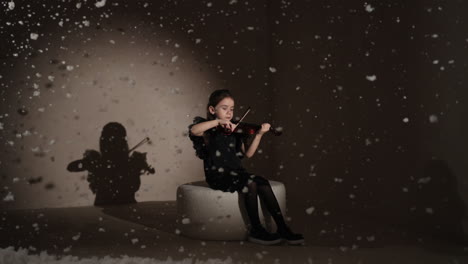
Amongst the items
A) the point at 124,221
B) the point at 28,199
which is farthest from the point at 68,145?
the point at 124,221

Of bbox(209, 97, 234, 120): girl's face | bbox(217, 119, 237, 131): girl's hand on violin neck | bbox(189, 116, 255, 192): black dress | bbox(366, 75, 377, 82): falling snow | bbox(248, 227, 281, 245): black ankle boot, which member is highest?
bbox(366, 75, 377, 82): falling snow

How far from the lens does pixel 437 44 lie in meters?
2.79

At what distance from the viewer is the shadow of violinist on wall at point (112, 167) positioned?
4.06 meters

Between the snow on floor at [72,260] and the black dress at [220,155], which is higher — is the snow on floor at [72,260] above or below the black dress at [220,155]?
below

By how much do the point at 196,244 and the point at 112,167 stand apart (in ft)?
5.54

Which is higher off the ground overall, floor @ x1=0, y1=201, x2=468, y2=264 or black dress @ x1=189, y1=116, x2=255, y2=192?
black dress @ x1=189, y1=116, x2=255, y2=192

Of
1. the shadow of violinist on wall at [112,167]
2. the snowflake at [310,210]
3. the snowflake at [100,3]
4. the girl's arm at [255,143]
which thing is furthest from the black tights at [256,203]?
the snowflake at [100,3]

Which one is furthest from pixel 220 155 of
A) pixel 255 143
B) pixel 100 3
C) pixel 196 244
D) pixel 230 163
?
pixel 100 3

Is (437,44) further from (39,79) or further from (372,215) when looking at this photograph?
(39,79)

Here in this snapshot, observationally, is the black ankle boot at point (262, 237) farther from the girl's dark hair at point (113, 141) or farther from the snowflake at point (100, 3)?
the snowflake at point (100, 3)

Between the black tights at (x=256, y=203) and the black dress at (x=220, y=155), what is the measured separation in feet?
0.29

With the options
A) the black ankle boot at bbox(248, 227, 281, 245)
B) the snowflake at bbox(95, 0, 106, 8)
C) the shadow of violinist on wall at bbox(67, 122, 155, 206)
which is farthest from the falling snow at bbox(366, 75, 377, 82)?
the snowflake at bbox(95, 0, 106, 8)

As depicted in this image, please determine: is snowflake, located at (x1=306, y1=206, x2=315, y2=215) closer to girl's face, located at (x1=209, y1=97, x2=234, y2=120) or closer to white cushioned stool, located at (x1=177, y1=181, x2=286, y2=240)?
white cushioned stool, located at (x1=177, y1=181, x2=286, y2=240)

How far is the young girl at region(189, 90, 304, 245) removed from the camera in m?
2.64
